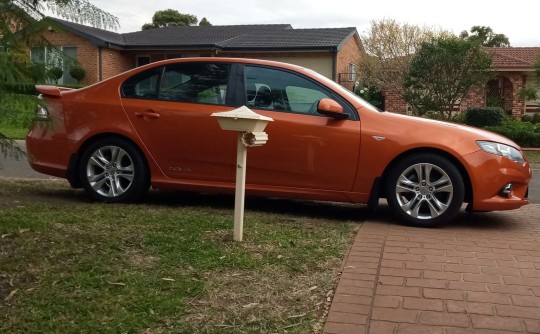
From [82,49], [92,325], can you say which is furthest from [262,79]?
[82,49]

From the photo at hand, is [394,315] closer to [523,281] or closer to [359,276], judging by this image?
[359,276]

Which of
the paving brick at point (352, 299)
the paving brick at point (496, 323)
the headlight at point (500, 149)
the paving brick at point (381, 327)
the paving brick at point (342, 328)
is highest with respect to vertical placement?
the headlight at point (500, 149)

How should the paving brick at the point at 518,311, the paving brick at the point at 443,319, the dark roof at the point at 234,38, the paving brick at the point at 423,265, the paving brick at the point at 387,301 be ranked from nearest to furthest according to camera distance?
the paving brick at the point at 443,319 → the paving brick at the point at 518,311 → the paving brick at the point at 387,301 → the paving brick at the point at 423,265 → the dark roof at the point at 234,38

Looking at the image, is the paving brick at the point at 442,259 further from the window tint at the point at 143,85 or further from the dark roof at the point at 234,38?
the dark roof at the point at 234,38

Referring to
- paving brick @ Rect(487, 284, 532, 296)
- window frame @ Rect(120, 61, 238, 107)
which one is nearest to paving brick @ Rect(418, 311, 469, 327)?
paving brick @ Rect(487, 284, 532, 296)

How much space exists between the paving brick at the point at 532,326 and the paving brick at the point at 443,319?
0.32 m

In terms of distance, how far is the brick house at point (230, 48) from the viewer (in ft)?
89.6

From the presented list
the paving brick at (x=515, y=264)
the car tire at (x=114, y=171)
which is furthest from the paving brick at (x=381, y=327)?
the car tire at (x=114, y=171)

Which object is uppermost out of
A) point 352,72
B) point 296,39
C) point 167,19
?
point 167,19

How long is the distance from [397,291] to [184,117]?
10.4ft

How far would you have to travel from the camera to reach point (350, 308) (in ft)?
11.4

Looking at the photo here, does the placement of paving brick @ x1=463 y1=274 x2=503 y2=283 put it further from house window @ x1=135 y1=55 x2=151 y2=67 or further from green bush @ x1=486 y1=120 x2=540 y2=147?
house window @ x1=135 y1=55 x2=151 y2=67

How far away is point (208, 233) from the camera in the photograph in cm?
492

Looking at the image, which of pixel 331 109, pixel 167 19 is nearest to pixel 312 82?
pixel 331 109
